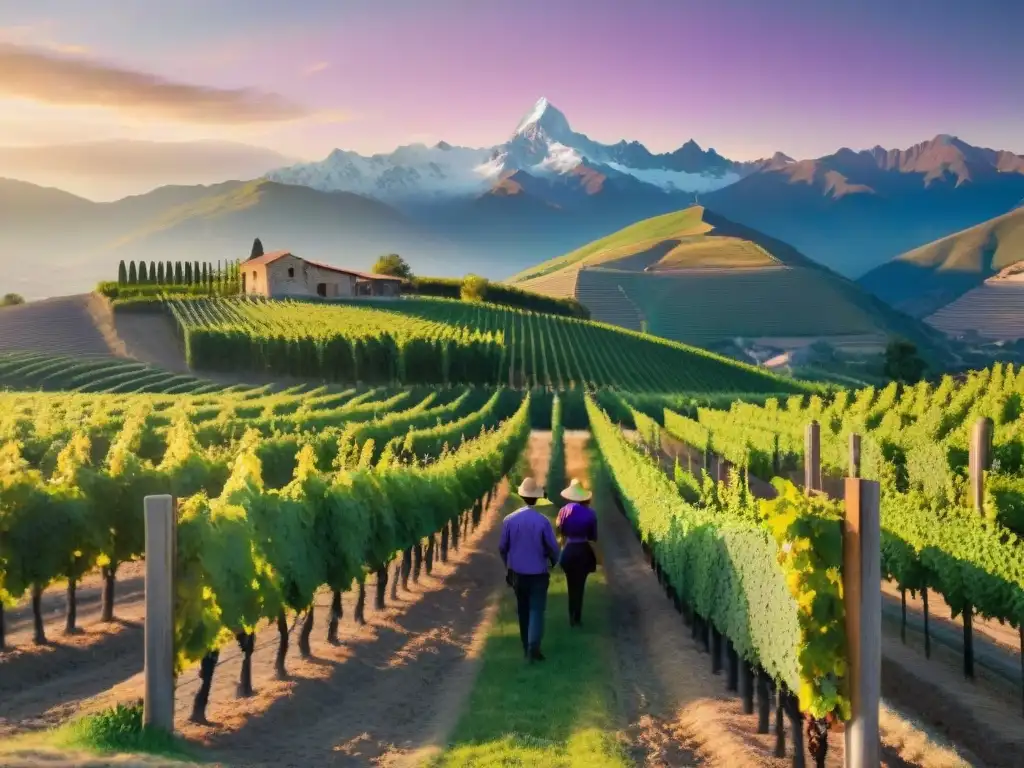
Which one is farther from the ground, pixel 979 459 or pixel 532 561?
pixel 979 459

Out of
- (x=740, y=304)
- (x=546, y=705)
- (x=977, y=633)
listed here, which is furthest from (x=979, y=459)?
(x=740, y=304)

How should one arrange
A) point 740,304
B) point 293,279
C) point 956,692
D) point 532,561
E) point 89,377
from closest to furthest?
point 956,692, point 532,561, point 89,377, point 293,279, point 740,304

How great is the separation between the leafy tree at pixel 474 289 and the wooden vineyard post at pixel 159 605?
112m

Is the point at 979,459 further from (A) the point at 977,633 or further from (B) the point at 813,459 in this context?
(A) the point at 977,633

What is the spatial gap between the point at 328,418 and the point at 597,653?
21489 millimetres

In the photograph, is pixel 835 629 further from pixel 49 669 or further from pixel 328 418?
pixel 328 418

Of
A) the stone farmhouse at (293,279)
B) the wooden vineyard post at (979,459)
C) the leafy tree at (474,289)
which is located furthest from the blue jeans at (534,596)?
the leafy tree at (474,289)

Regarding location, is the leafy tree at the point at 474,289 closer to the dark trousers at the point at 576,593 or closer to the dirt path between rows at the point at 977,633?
the dirt path between rows at the point at 977,633

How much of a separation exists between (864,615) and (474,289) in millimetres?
114658

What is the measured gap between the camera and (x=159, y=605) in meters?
8.12

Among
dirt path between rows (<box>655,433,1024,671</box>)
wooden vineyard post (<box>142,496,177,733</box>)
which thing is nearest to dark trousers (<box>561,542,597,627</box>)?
dirt path between rows (<box>655,433,1024,671</box>)

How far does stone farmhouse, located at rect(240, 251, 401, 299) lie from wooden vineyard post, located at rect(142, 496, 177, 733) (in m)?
96.9

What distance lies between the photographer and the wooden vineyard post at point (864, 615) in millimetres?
7258

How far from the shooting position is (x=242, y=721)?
9.28 m
